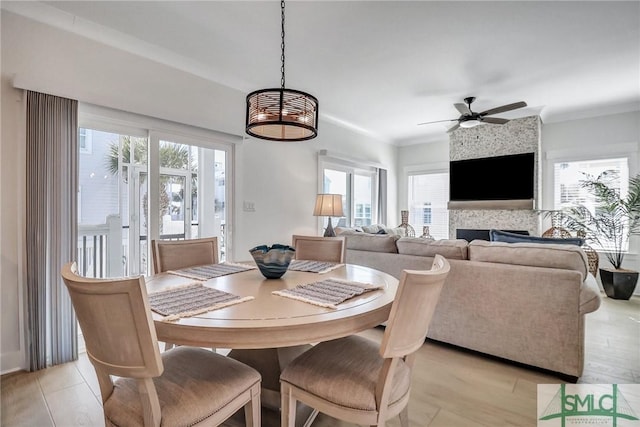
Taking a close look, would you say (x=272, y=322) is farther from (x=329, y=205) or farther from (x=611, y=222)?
(x=611, y=222)

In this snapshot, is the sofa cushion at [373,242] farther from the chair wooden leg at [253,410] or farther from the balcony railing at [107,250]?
the chair wooden leg at [253,410]

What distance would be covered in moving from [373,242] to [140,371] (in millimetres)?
2271

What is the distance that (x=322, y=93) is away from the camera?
3863 mm

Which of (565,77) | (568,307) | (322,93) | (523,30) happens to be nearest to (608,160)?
(565,77)

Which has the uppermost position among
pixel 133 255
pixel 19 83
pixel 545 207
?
pixel 19 83

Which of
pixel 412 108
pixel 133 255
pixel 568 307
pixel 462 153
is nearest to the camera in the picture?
pixel 568 307

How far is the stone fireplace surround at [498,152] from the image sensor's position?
4.70 m

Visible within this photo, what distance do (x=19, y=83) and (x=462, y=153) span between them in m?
5.61

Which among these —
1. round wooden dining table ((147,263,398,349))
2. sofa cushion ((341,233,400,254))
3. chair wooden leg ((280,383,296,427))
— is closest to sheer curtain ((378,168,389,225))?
sofa cushion ((341,233,400,254))

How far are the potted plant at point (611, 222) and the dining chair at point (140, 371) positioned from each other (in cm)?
491

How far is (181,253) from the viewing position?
2133 millimetres

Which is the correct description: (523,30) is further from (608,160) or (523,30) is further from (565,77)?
(608,160)

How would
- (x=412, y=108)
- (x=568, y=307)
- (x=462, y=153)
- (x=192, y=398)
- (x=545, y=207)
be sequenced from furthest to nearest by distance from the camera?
1. (x=462, y=153)
2. (x=545, y=207)
3. (x=412, y=108)
4. (x=568, y=307)
5. (x=192, y=398)
